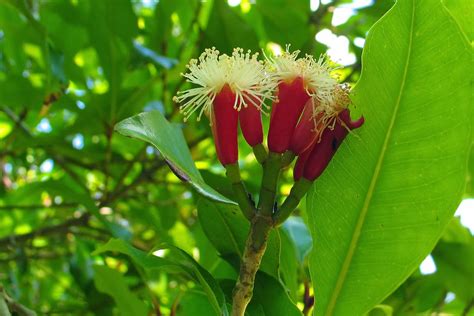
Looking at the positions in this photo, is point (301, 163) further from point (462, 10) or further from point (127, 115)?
point (127, 115)

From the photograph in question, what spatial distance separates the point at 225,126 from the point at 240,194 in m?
0.11

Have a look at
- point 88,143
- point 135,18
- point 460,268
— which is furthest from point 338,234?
point 88,143

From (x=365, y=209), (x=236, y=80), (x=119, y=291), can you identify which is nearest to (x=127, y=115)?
(x=119, y=291)

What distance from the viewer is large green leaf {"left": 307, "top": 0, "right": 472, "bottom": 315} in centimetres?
93

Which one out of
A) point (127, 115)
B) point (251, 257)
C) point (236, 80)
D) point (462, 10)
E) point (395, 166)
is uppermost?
point (127, 115)

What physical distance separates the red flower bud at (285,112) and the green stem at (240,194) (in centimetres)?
7

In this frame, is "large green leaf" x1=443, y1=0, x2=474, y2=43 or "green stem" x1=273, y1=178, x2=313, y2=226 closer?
"green stem" x1=273, y1=178, x2=313, y2=226

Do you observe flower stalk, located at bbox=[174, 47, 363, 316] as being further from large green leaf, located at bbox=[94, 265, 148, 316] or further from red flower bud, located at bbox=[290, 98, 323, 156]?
large green leaf, located at bbox=[94, 265, 148, 316]

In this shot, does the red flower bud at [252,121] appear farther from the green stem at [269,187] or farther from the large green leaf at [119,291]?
the large green leaf at [119,291]

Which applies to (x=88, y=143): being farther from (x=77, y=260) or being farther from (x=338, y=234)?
(x=338, y=234)

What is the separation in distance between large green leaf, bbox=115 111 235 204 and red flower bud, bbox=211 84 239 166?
55 mm

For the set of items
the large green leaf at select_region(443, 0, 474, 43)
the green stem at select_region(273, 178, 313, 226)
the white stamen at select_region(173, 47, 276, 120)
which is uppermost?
the large green leaf at select_region(443, 0, 474, 43)

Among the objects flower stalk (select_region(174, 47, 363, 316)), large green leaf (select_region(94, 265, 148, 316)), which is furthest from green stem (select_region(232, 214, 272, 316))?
large green leaf (select_region(94, 265, 148, 316))

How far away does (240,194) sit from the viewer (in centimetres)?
100
